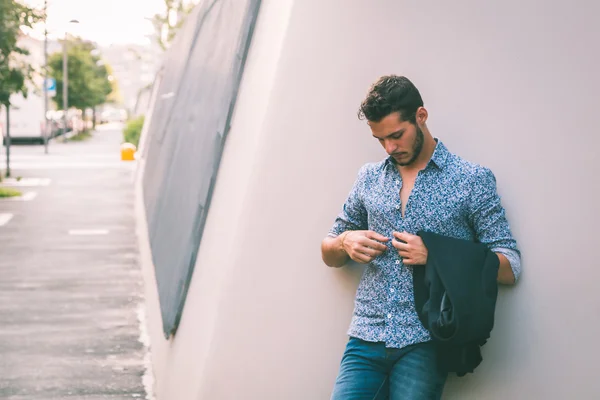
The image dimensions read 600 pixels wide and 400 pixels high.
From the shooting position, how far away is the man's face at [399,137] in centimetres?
317

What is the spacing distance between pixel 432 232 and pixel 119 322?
5.36m

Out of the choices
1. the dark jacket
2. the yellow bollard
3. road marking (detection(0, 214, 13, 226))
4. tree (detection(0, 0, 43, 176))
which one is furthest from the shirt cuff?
the yellow bollard

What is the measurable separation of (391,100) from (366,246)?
543mm

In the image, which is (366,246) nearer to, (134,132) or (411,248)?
(411,248)

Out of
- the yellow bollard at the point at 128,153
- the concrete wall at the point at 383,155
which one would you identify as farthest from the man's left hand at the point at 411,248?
the yellow bollard at the point at 128,153

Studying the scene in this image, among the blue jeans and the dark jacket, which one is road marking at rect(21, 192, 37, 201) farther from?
the dark jacket

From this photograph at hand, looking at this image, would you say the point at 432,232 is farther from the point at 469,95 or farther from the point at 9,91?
the point at 9,91

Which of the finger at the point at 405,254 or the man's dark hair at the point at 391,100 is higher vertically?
the man's dark hair at the point at 391,100

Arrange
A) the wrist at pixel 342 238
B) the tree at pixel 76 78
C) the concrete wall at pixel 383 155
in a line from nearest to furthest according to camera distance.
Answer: the wrist at pixel 342 238, the concrete wall at pixel 383 155, the tree at pixel 76 78

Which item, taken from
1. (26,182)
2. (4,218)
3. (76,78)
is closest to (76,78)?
(76,78)

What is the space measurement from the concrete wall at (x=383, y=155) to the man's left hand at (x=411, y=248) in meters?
0.68

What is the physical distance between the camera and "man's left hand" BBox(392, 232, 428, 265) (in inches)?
123

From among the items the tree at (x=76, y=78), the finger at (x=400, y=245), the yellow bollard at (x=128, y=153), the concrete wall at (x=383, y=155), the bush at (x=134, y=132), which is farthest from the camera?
the tree at (x=76, y=78)

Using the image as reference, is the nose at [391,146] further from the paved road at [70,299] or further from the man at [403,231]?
the paved road at [70,299]
